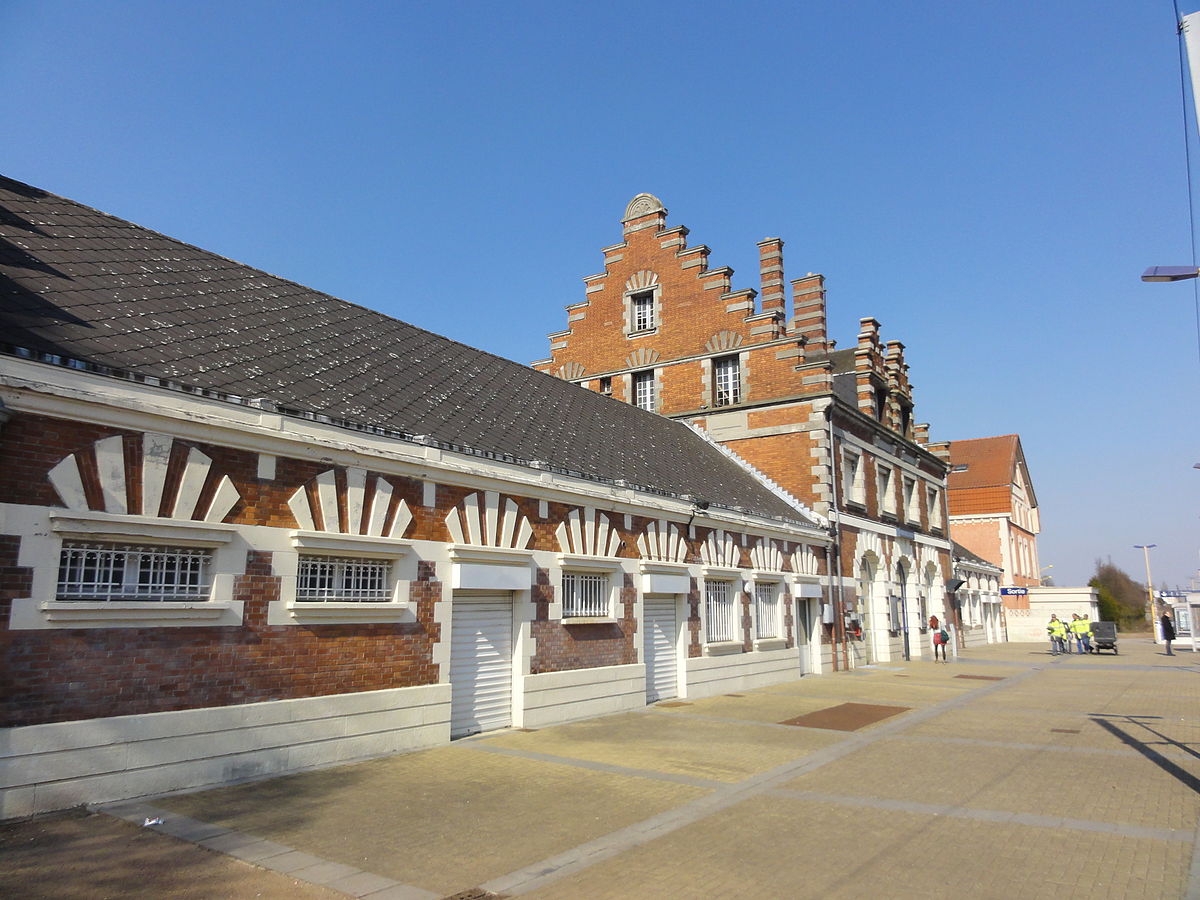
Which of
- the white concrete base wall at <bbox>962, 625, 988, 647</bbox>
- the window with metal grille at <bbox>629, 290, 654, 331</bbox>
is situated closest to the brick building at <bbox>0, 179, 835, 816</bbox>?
the window with metal grille at <bbox>629, 290, 654, 331</bbox>

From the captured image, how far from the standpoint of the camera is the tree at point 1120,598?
71250 mm

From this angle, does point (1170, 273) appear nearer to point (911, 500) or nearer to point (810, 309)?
point (810, 309)

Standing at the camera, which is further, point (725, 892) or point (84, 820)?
point (84, 820)

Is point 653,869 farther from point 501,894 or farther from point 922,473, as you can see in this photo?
point 922,473

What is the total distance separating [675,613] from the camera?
53.5 ft

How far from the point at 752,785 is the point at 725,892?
3.30 metres

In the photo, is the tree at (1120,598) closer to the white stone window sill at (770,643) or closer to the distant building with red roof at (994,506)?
the distant building with red roof at (994,506)

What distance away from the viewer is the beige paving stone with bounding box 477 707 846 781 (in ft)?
31.8

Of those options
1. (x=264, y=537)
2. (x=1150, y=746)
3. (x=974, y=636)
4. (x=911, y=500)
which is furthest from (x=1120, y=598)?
(x=264, y=537)

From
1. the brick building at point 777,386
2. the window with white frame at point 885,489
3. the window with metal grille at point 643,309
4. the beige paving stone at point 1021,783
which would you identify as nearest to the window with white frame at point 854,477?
the brick building at point 777,386

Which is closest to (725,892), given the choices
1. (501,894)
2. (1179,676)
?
(501,894)

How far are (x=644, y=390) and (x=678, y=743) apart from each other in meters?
16.7

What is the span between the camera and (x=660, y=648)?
52.3 feet

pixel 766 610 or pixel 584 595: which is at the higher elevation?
pixel 584 595
